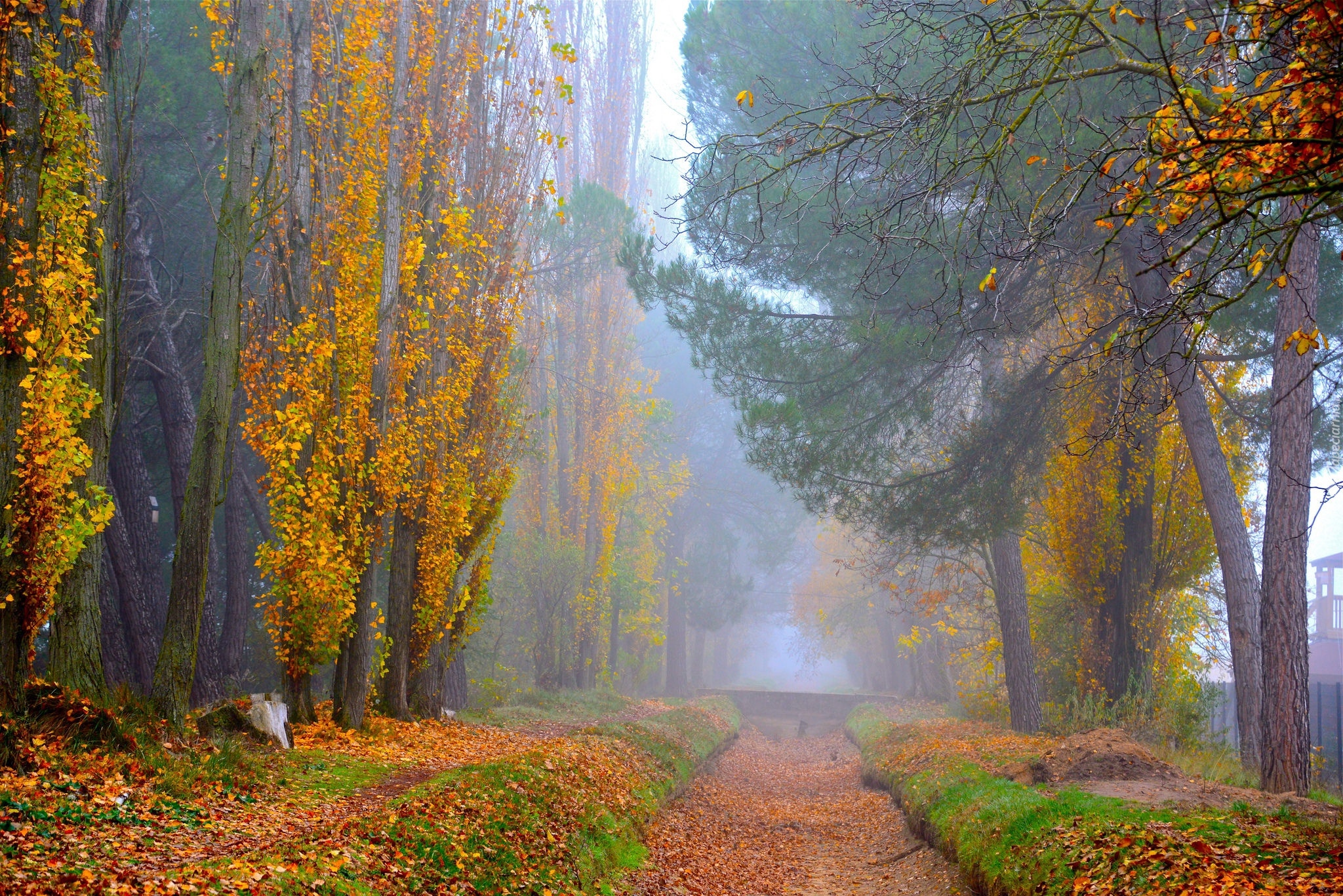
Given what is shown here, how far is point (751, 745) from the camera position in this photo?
2308 centimetres

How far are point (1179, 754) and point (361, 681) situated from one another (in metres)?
10.6

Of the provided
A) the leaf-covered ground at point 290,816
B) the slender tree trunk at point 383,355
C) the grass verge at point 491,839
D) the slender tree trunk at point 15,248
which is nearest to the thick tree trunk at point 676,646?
the slender tree trunk at point 383,355

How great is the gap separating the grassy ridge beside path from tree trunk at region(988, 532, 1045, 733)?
5400mm

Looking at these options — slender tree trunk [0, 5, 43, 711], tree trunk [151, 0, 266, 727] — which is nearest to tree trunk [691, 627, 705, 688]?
tree trunk [151, 0, 266, 727]

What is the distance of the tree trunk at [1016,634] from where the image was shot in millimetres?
15609

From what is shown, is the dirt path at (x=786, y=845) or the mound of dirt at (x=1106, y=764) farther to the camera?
the mound of dirt at (x=1106, y=764)

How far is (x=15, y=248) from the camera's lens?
6.13 metres

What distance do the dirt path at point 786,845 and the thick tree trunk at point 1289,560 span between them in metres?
3.35

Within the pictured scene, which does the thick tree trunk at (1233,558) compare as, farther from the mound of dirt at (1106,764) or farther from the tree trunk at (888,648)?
the tree trunk at (888,648)

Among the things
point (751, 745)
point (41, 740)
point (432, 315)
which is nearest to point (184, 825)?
point (41, 740)

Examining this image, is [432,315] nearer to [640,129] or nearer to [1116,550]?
[1116,550]

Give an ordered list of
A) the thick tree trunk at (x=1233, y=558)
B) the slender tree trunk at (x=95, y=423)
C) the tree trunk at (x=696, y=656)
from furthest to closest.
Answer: the tree trunk at (x=696, y=656)
the thick tree trunk at (x=1233, y=558)
the slender tree trunk at (x=95, y=423)

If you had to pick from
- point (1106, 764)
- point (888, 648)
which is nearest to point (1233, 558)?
point (1106, 764)

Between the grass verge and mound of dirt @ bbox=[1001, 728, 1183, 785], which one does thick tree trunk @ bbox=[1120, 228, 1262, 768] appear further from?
the grass verge
